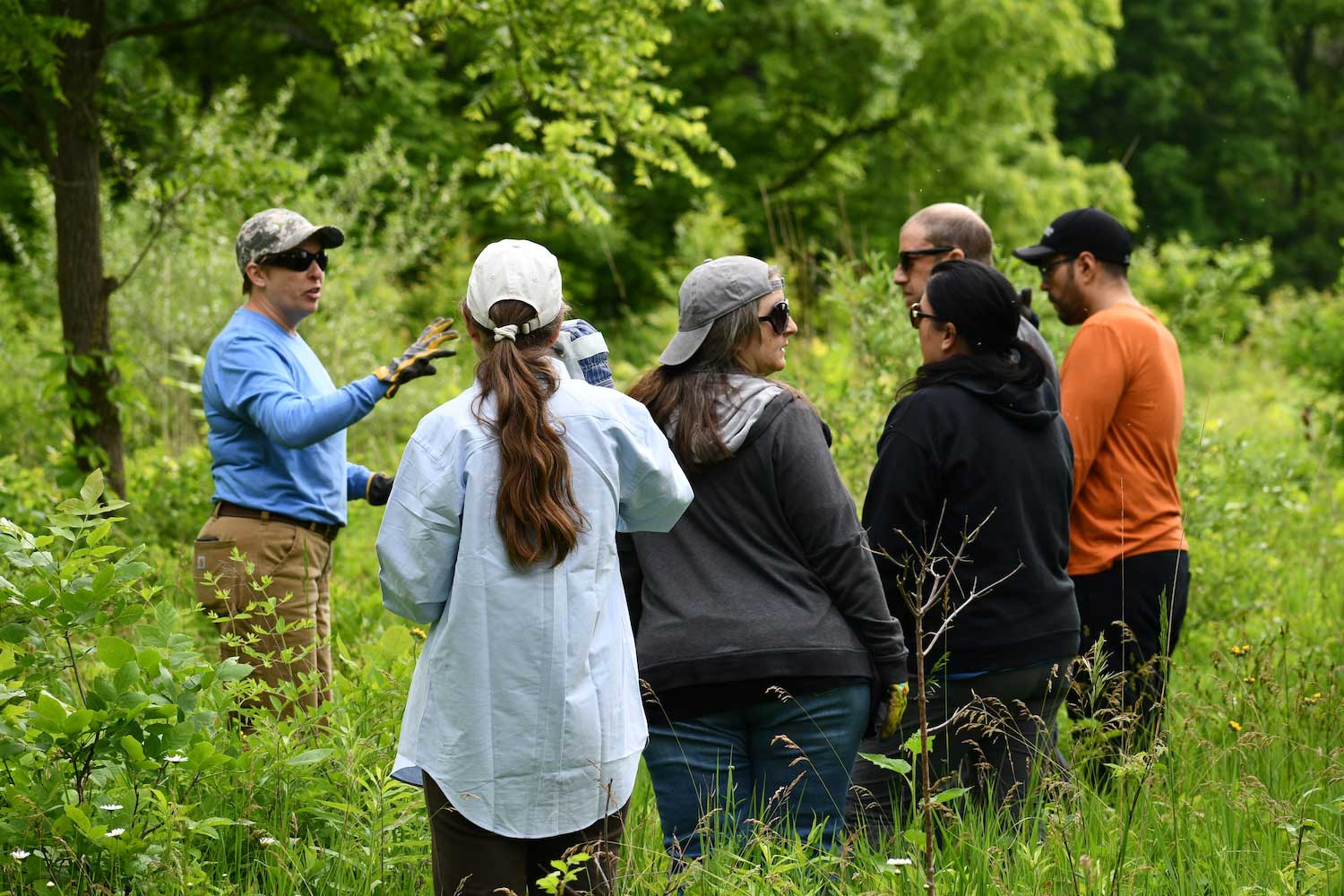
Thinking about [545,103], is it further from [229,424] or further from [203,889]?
[203,889]

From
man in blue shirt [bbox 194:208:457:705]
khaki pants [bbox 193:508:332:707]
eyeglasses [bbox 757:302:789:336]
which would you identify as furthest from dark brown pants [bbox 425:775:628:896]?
khaki pants [bbox 193:508:332:707]

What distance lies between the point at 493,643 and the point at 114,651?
0.83m

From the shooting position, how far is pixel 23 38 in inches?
211

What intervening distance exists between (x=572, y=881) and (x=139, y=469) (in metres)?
5.55

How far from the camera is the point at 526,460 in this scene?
2.40 meters

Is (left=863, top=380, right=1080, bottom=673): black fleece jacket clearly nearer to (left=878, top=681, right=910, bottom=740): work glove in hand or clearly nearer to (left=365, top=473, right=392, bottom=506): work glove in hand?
(left=878, top=681, right=910, bottom=740): work glove in hand

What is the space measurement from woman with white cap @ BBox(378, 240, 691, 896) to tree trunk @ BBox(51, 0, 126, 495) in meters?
4.15

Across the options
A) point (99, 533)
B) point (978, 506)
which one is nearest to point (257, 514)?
point (99, 533)

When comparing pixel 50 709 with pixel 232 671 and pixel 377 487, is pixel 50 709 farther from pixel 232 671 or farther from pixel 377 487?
pixel 377 487

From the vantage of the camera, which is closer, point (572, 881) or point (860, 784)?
point (572, 881)

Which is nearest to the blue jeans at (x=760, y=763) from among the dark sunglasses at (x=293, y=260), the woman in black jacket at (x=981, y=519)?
the woman in black jacket at (x=981, y=519)

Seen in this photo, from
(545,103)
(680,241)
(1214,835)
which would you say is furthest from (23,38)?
(680,241)

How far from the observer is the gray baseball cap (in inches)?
122

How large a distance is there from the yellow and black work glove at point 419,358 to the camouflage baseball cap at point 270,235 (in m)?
0.56
